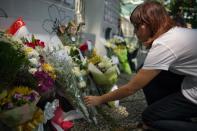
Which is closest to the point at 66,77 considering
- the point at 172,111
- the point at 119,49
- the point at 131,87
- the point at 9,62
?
the point at 131,87

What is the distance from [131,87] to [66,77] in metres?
0.54

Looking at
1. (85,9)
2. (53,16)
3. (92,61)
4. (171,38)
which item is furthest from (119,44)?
(171,38)

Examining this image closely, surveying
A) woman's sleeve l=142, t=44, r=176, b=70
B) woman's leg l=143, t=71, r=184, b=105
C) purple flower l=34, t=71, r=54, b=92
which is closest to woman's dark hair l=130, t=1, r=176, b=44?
woman's sleeve l=142, t=44, r=176, b=70

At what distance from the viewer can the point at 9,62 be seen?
2.91m

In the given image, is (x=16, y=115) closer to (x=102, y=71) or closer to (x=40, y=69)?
(x=40, y=69)

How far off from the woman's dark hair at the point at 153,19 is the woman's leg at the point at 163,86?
481mm

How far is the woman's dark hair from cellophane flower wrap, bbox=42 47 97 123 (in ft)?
2.23

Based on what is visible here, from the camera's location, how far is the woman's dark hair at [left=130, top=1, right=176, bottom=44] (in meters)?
3.72

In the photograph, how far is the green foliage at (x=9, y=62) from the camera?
9.53ft

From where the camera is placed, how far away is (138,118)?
5.95m

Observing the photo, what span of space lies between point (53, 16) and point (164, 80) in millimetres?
2688

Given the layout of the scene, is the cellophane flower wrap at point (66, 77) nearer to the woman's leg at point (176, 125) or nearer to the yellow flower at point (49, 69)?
the yellow flower at point (49, 69)

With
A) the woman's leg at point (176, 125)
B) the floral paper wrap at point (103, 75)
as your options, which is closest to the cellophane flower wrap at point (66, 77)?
the floral paper wrap at point (103, 75)

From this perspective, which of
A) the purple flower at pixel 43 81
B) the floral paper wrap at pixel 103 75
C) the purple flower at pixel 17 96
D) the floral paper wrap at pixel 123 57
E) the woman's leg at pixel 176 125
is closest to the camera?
the purple flower at pixel 17 96
